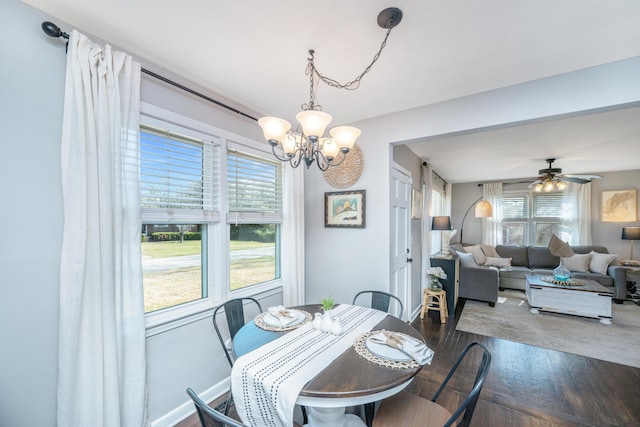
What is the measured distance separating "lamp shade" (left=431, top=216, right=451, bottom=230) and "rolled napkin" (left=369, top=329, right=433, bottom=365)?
3.15m

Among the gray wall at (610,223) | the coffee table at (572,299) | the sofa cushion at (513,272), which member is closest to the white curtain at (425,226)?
the coffee table at (572,299)

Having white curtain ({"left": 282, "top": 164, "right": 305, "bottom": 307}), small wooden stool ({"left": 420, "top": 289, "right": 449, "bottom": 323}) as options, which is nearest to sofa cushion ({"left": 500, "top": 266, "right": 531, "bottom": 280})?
small wooden stool ({"left": 420, "top": 289, "right": 449, "bottom": 323})

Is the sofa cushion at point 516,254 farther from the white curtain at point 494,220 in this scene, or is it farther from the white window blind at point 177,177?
the white window blind at point 177,177

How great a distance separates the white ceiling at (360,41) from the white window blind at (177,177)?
535 millimetres

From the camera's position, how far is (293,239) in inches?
113

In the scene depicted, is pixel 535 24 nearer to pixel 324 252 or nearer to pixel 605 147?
pixel 324 252

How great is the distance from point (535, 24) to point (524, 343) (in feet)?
10.9

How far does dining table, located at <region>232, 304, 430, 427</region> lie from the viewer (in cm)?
112

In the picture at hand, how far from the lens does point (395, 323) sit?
1804 mm

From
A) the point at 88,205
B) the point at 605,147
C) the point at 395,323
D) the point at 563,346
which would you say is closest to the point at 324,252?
the point at 395,323

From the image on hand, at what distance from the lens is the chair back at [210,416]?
0.85 metres

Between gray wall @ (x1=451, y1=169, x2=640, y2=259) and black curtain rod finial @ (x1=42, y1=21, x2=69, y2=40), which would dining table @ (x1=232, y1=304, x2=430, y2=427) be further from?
gray wall @ (x1=451, y1=169, x2=640, y2=259)

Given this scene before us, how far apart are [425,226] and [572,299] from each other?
2.34 metres

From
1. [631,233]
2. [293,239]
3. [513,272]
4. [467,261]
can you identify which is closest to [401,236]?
[293,239]
